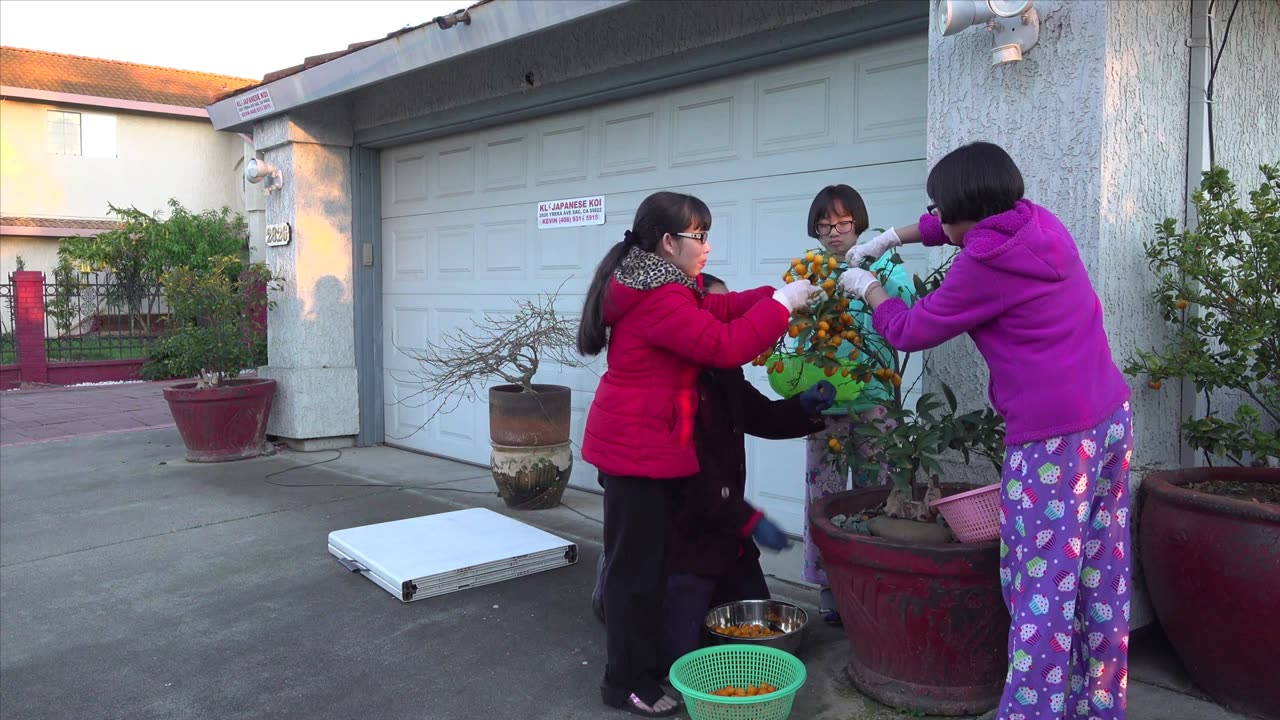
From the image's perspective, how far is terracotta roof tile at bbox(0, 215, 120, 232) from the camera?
69.4 ft

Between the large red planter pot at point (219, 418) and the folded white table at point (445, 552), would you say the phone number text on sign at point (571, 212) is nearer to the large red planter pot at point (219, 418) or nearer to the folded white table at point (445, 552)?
the folded white table at point (445, 552)

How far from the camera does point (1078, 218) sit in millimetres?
3277

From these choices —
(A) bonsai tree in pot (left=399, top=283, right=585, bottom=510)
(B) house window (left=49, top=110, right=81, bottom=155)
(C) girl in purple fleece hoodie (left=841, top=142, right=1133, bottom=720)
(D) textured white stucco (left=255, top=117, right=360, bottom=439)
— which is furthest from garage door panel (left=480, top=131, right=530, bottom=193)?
(B) house window (left=49, top=110, right=81, bottom=155)

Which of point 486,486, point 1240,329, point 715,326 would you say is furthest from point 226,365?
point 1240,329

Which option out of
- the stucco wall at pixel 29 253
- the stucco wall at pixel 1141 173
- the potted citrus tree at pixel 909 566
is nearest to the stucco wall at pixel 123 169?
the stucco wall at pixel 29 253

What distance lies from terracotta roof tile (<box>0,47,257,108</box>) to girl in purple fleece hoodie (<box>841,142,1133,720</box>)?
23.1 m

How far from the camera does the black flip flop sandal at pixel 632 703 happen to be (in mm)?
3170

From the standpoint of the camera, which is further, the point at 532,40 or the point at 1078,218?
the point at 532,40

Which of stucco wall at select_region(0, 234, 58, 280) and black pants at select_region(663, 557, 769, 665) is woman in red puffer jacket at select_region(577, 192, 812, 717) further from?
stucco wall at select_region(0, 234, 58, 280)

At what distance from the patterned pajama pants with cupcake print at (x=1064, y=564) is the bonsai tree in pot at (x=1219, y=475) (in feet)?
1.25

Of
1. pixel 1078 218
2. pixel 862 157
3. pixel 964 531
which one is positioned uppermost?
pixel 862 157

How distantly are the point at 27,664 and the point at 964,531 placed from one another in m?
3.63

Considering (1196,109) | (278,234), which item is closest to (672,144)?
(1196,109)

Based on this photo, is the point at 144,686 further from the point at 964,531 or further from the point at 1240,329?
the point at 1240,329
